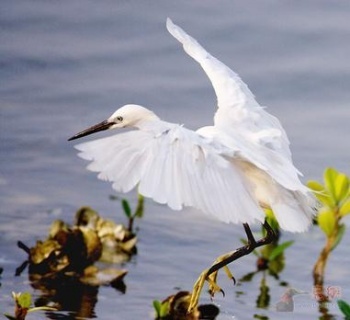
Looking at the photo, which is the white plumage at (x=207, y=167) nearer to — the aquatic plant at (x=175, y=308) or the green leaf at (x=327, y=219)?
the aquatic plant at (x=175, y=308)

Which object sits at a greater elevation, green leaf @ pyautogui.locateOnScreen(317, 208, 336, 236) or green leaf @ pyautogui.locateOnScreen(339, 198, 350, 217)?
green leaf @ pyautogui.locateOnScreen(339, 198, 350, 217)

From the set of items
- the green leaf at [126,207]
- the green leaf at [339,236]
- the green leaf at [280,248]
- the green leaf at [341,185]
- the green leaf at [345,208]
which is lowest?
the green leaf at [280,248]

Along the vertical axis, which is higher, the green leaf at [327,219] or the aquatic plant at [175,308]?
the green leaf at [327,219]

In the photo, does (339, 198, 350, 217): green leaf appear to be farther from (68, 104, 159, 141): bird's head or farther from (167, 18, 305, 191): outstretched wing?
(68, 104, 159, 141): bird's head

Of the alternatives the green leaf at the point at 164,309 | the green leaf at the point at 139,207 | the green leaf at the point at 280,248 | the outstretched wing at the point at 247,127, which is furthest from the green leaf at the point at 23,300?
the green leaf at the point at 139,207

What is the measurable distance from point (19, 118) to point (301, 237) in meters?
2.25

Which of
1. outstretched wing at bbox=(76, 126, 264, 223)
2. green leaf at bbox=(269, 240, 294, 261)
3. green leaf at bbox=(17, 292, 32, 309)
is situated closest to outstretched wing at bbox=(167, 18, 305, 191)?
outstretched wing at bbox=(76, 126, 264, 223)

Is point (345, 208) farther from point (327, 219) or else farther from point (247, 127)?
point (247, 127)

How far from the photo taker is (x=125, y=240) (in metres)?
8.37

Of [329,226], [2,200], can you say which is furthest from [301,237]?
[2,200]

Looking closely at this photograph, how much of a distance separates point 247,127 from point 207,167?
3.32 ft

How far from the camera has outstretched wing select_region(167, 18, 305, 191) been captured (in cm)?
655

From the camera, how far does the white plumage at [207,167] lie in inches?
235

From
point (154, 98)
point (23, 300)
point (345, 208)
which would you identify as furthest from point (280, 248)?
point (154, 98)
